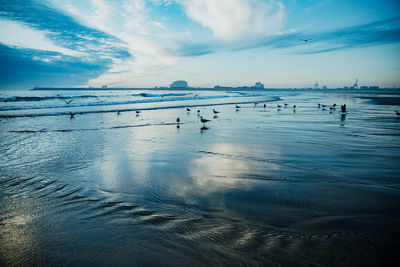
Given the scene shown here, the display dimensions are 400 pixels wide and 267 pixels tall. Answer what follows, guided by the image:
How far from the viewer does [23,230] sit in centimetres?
329

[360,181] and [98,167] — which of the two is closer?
[360,181]

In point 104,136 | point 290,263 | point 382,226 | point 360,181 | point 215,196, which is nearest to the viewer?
point 290,263

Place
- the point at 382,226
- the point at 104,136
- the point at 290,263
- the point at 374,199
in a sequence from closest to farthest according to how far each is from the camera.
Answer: the point at 290,263
the point at 382,226
the point at 374,199
the point at 104,136

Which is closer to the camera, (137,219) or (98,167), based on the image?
(137,219)

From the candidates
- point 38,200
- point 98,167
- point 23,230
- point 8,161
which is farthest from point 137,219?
point 8,161

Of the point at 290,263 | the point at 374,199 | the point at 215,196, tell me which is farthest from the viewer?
the point at 215,196

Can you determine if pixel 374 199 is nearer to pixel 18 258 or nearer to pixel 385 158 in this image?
pixel 385 158

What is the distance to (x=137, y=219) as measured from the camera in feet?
11.7

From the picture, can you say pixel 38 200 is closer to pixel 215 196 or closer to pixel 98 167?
pixel 98 167

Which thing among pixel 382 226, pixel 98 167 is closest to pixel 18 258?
pixel 98 167

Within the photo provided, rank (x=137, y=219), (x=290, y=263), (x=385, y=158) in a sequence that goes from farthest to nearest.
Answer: (x=385, y=158), (x=137, y=219), (x=290, y=263)

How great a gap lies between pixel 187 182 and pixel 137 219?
1.86 metres

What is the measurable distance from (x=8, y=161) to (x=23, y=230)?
544 cm

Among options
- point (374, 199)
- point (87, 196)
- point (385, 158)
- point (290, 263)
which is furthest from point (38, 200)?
point (385, 158)
